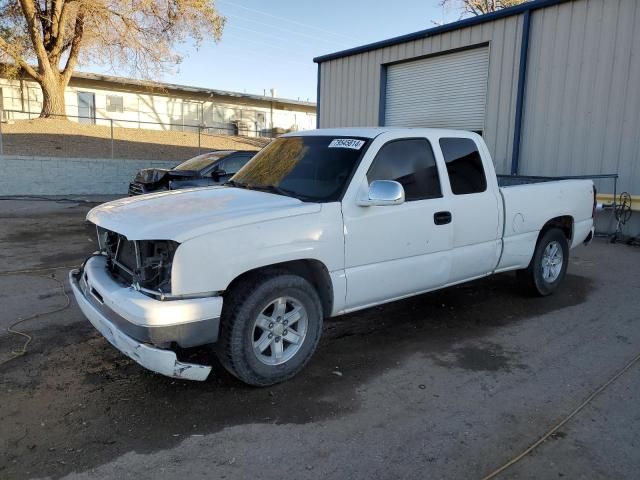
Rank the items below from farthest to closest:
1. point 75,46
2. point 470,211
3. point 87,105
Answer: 1. point 87,105
2. point 75,46
3. point 470,211

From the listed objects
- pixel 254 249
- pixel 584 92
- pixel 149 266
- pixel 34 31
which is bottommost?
pixel 149 266

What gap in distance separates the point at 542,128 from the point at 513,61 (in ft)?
5.68

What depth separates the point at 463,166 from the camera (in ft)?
16.4

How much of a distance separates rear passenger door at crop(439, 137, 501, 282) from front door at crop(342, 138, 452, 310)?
0.57ft

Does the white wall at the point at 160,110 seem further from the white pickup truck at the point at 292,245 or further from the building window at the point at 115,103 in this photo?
the white pickup truck at the point at 292,245

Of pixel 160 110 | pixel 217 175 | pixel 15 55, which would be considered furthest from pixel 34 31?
pixel 217 175

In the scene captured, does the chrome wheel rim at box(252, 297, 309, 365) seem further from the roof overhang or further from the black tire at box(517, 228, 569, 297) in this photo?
the roof overhang

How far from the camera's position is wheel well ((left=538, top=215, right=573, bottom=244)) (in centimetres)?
604

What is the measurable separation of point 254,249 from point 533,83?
1008cm

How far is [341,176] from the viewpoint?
4156 mm

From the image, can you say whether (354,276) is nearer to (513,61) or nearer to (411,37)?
(513,61)

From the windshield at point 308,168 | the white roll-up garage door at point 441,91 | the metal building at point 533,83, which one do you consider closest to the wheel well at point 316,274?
the windshield at point 308,168

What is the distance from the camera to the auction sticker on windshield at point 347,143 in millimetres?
4332

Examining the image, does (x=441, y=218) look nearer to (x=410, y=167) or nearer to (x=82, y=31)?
(x=410, y=167)
